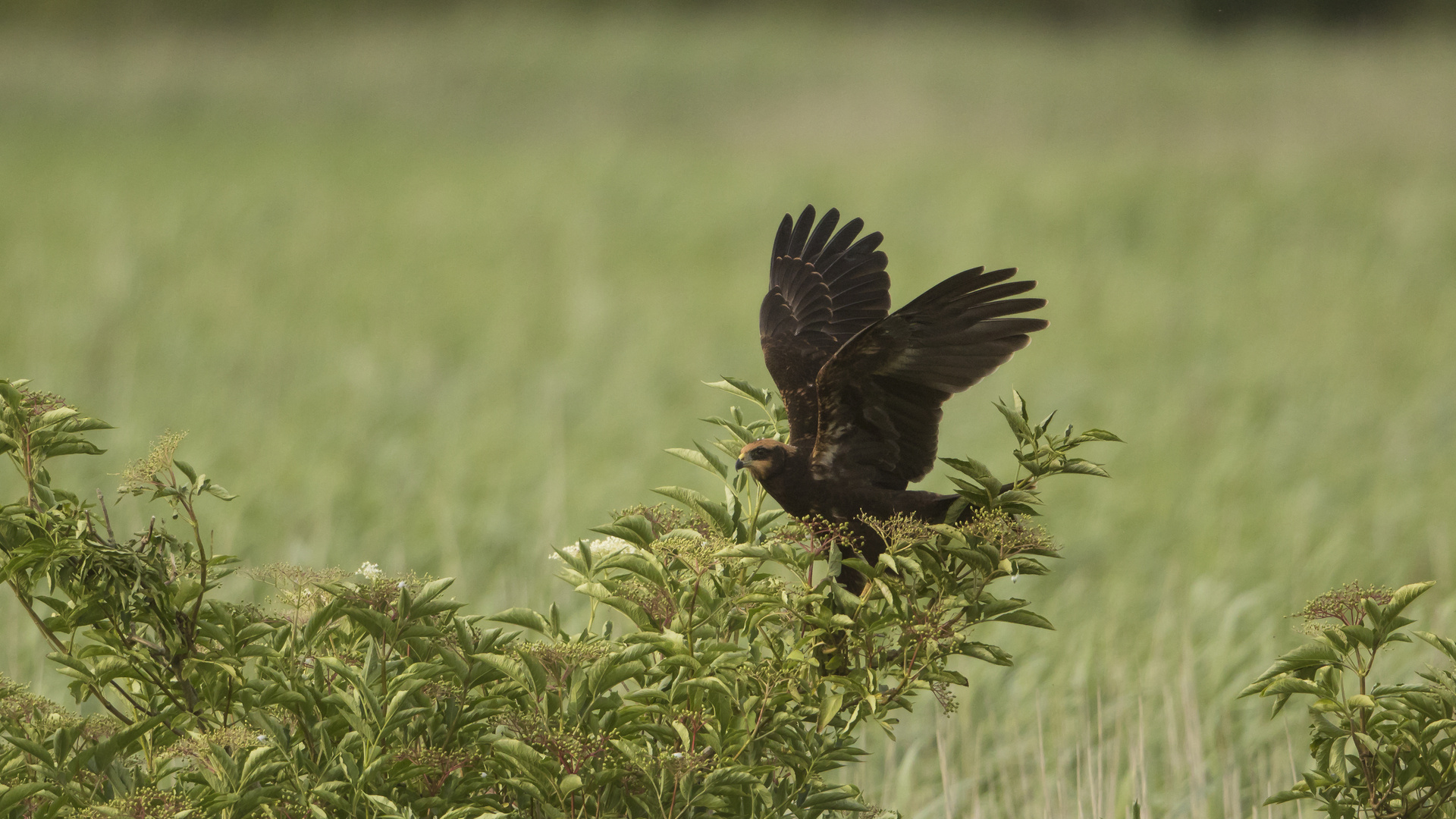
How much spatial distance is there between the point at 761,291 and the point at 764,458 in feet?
31.7

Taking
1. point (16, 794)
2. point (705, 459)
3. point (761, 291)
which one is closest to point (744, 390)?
point (705, 459)

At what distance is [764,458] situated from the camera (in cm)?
180

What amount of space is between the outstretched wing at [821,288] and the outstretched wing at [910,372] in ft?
1.04

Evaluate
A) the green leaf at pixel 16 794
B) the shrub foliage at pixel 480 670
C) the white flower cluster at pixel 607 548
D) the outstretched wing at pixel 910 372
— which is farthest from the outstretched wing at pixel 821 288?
the green leaf at pixel 16 794

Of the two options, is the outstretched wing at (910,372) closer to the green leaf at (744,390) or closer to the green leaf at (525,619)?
the green leaf at (744,390)

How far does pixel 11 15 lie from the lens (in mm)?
29250

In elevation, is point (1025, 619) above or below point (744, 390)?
below

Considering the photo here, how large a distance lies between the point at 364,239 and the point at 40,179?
154 inches

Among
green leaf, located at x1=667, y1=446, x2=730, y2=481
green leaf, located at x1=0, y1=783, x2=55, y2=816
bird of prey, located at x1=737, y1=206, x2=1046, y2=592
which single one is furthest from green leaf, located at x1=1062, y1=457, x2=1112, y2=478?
green leaf, located at x1=0, y1=783, x2=55, y2=816

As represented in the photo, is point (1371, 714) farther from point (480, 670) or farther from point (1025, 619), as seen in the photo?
point (480, 670)

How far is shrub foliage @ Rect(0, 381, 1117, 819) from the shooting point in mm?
1516

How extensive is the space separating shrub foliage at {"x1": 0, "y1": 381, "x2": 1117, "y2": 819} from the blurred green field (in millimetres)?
962

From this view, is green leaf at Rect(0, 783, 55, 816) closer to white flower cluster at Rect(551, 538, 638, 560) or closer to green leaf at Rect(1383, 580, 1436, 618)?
white flower cluster at Rect(551, 538, 638, 560)

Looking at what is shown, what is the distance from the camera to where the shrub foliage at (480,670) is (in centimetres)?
152
